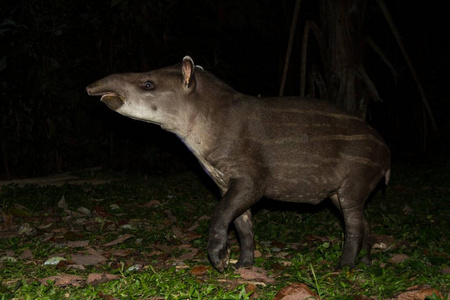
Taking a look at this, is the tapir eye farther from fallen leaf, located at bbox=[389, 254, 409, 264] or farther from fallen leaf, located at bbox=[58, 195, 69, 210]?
fallen leaf, located at bbox=[58, 195, 69, 210]

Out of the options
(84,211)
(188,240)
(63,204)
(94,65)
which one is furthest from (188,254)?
(94,65)

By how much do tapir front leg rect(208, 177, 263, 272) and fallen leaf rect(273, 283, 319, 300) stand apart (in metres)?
0.60

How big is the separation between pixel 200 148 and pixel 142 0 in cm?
552

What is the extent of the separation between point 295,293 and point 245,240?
43.3 inches

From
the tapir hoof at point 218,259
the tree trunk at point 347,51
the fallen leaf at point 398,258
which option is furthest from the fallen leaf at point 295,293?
the tree trunk at point 347,51

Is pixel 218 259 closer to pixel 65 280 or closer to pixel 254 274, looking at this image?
pixel 254 274

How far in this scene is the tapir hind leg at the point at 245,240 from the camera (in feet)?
15.6

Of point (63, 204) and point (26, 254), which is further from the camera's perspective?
point (63, 204)

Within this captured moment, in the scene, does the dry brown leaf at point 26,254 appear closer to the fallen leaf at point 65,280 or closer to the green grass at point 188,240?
the green grass at point 188,240

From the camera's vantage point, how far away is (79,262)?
464 cm

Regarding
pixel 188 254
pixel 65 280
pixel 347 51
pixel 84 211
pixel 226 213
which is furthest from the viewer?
pixel 347 51

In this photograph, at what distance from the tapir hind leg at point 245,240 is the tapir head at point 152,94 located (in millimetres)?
1022

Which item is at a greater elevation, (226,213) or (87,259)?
(226,213)

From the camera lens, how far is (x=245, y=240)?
15.7 feet
